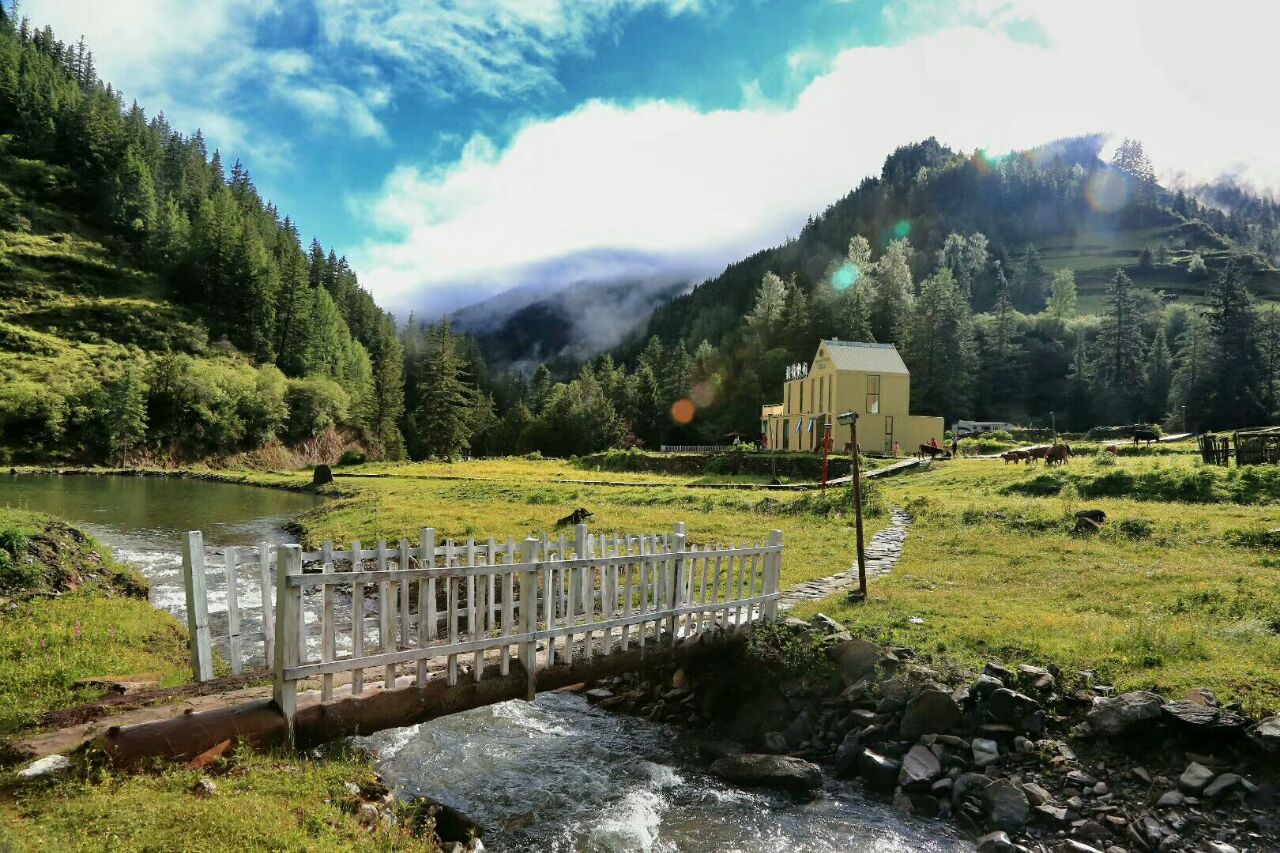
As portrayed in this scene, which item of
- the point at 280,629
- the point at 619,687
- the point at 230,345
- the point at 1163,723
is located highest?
the point at 230,345

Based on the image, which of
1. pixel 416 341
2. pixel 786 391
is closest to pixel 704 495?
pixel 786 391

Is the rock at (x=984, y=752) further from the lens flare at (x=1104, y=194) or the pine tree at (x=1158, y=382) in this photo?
the lens flare at (x=1104, y=194)

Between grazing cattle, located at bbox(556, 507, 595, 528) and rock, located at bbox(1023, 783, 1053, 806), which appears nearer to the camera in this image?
rock, located at bbox(1023, 783, 1053, 806)

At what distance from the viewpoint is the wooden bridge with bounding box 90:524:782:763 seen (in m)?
5.85

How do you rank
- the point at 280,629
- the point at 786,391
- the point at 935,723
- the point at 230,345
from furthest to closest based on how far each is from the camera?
the point at 230,345
the point at 786,391
the point at 935,723
the point at 280,629

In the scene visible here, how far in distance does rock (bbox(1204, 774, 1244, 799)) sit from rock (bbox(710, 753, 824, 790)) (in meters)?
3.99

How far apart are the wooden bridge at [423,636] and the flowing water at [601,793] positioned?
1244 mm

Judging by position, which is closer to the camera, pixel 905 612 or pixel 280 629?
pixel 280 629

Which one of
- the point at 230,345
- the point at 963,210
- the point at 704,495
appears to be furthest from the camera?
the point at 963,210

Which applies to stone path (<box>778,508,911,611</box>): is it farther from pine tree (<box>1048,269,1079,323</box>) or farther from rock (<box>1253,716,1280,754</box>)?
pine tree (<box>1048,269,1079,323</box>)

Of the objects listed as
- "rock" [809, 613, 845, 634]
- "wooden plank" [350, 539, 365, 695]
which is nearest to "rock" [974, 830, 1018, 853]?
"rock" [809, 613, 845, 634]

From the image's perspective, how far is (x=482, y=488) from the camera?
125 ft

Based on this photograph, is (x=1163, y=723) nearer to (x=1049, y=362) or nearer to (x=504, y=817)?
(x=504, y=817)

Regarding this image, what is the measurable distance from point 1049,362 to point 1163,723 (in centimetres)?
11727
